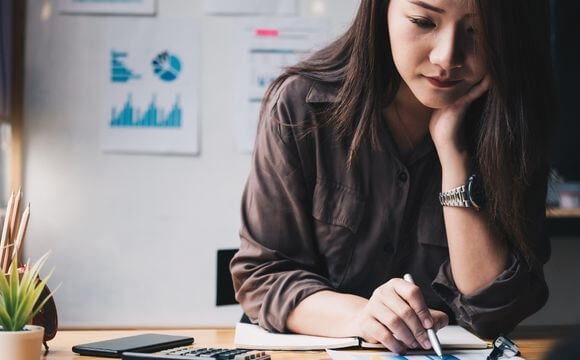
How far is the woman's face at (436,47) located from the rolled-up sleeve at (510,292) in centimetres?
24

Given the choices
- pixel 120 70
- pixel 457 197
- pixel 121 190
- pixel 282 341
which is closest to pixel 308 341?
pixel 282 341

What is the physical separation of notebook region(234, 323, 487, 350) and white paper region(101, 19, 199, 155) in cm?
203

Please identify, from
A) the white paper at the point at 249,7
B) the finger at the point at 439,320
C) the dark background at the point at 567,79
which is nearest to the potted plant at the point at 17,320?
the finger at the point at 439,320

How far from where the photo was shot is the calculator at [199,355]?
0.82 metres

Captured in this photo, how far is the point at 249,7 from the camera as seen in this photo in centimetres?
305

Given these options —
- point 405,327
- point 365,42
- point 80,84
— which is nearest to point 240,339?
point 405,327

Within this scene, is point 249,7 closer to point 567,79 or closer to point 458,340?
point 567,79

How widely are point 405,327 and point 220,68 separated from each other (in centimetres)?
227

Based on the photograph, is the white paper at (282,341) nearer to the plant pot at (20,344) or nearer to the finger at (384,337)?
the finger at (384,337)

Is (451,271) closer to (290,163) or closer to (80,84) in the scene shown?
(290,163)

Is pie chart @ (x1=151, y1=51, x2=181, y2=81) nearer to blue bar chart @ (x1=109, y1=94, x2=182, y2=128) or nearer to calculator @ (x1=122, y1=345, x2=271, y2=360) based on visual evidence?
blue bar chart @ (x1=109, y1=94, x2=182, y2=128)

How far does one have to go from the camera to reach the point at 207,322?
9.95 ft

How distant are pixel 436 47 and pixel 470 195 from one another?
25 cm

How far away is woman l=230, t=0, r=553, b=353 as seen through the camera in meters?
1.08
